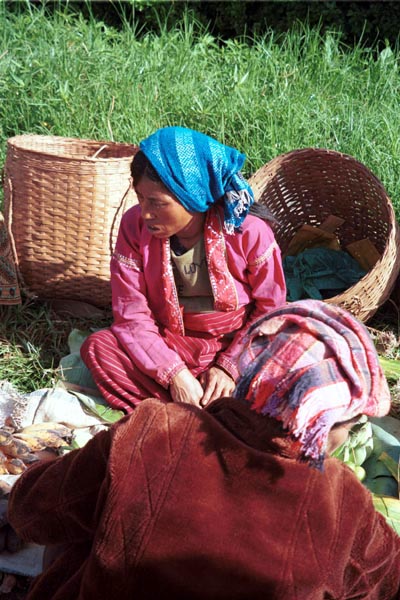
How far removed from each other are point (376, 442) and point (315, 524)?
167 cm

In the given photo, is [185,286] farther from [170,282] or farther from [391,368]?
[391,368]

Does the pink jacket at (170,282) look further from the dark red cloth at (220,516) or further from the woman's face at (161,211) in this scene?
the dark red cloth at (220,516)

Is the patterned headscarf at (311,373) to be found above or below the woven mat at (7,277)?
above

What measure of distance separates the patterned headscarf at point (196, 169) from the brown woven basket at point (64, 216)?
0.96m

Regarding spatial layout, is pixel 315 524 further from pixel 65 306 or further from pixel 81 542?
pixel 65 306

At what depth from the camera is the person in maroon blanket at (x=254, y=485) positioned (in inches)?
65.6

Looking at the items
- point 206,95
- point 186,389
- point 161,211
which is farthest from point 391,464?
point 206,95

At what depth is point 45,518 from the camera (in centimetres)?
194

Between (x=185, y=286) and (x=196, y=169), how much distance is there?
0.61 meters

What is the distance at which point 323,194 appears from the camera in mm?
4930

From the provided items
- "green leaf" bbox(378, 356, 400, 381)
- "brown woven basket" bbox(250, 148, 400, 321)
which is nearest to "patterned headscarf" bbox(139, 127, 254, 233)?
"green leaf" bbox(378, 356, 400, 381)

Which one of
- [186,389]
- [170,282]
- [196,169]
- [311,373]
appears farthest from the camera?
[170,282]

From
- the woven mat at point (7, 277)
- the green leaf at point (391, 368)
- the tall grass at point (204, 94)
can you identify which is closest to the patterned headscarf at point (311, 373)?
the green leaf at point (391, 368)

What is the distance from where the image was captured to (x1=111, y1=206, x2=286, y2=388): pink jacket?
3.44 metres
